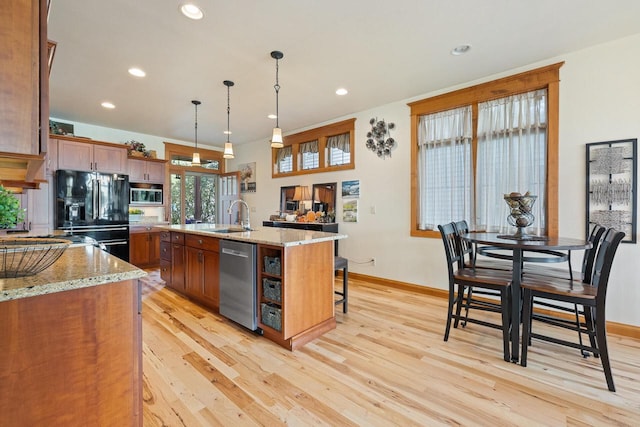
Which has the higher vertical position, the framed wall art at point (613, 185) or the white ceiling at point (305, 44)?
the white ceiling at point (305, 44)

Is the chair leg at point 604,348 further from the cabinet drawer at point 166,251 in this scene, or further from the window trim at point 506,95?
the cabinet drawer at point 166,251

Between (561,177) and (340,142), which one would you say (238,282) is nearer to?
(340,142)

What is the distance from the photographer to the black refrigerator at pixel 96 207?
4.47 metres

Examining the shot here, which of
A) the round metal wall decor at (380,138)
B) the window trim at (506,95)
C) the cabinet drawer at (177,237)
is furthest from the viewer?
the round metal wall decor at (380,138)

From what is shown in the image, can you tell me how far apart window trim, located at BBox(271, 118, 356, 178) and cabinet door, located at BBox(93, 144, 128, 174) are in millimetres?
2734

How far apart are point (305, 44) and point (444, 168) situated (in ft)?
7.55

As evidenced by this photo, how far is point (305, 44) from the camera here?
2656mm

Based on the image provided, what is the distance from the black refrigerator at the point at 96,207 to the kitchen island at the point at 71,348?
3.96 m

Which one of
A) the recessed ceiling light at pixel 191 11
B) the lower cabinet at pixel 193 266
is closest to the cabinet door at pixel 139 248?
the lower cabinet at pixel 193 266

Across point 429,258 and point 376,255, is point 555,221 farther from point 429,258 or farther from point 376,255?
point 376,255

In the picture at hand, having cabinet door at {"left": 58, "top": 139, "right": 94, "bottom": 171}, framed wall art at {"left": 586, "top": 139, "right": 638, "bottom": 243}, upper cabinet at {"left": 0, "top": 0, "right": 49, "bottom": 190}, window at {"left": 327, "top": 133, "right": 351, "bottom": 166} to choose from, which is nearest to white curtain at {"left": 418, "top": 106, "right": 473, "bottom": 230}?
framed wall art at {"left": 586, "top": 139, "right": 638, "bottom": 243}

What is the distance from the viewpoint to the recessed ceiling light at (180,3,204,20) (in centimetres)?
215

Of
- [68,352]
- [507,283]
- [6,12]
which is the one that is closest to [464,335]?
[507,283]

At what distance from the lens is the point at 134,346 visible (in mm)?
1144
